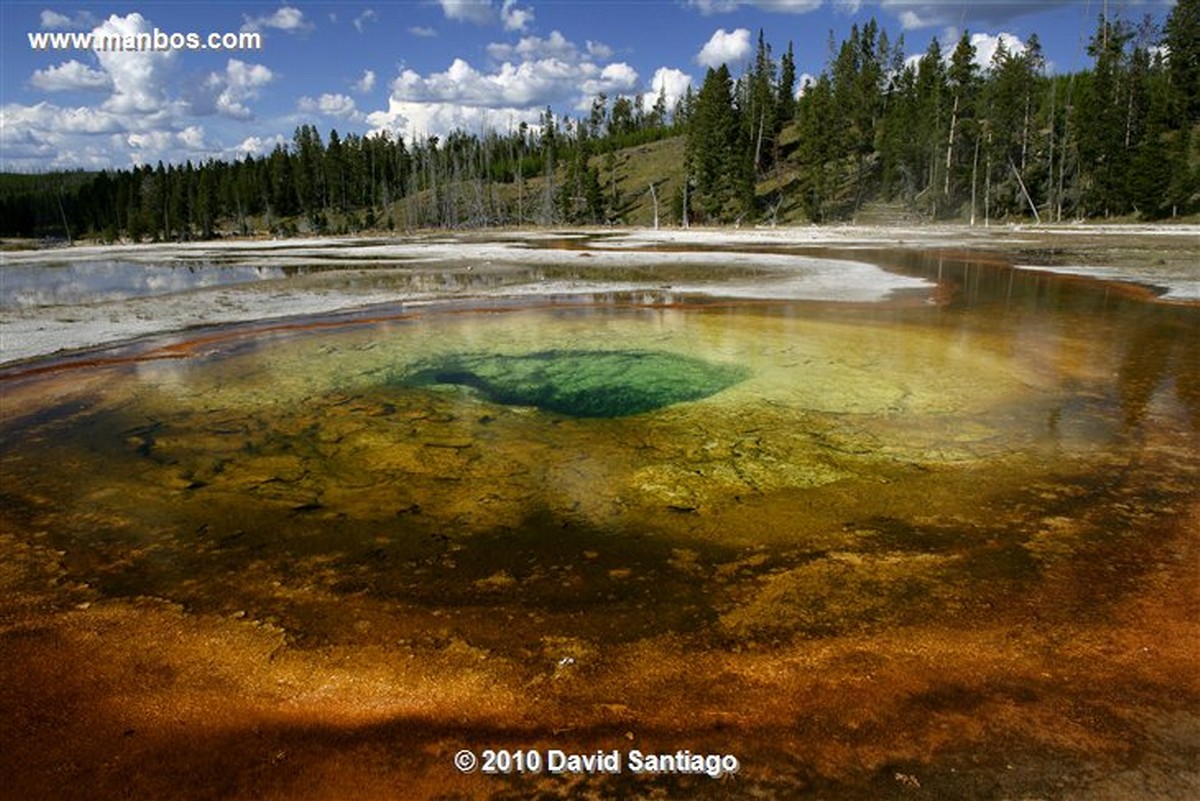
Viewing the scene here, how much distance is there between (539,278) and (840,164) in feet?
167

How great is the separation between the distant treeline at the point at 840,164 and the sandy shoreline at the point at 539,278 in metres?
15.9

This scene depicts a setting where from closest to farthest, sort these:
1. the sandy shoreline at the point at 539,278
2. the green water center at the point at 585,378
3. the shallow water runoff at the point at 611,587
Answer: the shallow water runoff at the point at 611,587 → the green water center at the point at 585,378 → the sandy shoreline at the point at 539,278

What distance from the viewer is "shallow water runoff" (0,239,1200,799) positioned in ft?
11.0

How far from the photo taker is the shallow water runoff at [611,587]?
3.37 m

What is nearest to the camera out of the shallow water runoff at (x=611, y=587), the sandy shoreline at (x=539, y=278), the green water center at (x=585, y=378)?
the shallow water runoff at (x=611, y=587)

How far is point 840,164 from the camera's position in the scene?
65.4m

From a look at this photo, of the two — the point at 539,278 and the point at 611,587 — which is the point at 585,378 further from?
the point at 539,278

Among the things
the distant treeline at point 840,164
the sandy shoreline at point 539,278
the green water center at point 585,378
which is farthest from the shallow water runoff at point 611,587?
the distant treeline at point 840,164

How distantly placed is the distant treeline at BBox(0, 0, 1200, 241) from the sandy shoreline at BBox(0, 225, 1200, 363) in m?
15.9

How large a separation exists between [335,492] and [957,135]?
69303 millimetres

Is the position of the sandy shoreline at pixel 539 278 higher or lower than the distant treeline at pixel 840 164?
lower

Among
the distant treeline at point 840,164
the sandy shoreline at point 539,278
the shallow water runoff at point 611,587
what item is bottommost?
the shallow water runoff at point 611,587

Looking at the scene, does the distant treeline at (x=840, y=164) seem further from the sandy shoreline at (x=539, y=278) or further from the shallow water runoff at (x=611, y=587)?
the shallow water runoff at (x=611, y=587)

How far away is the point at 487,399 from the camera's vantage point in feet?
31.4
